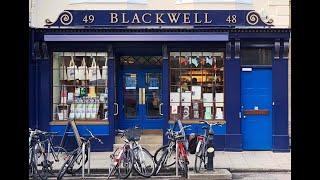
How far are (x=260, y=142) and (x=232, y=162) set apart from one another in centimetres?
191

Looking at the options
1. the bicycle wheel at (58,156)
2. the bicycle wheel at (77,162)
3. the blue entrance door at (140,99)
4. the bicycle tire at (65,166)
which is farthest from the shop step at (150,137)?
the bicycle tire at (65,166)

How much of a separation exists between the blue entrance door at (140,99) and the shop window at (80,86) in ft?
2.57

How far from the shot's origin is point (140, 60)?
14305 mm

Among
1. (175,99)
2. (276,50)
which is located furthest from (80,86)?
(276,50)

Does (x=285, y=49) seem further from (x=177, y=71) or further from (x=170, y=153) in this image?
(x=170, y=153)

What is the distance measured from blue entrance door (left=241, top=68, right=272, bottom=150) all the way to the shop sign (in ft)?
4.69

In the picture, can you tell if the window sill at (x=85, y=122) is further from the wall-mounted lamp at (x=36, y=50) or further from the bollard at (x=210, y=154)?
the bollard at (x=210, y=154)

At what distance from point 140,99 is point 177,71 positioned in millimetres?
1438

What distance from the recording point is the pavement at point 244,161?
11.1 m

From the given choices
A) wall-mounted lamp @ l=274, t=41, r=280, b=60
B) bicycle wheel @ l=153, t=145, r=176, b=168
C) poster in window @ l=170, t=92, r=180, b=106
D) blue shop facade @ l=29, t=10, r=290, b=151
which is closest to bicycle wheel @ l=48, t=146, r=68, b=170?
blue shop facade @ l=29, t=10, r=290, b=151

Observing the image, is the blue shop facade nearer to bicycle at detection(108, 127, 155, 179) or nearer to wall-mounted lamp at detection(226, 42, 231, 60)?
wall-mounted lamp at detection(226, 42, 231, 60)
